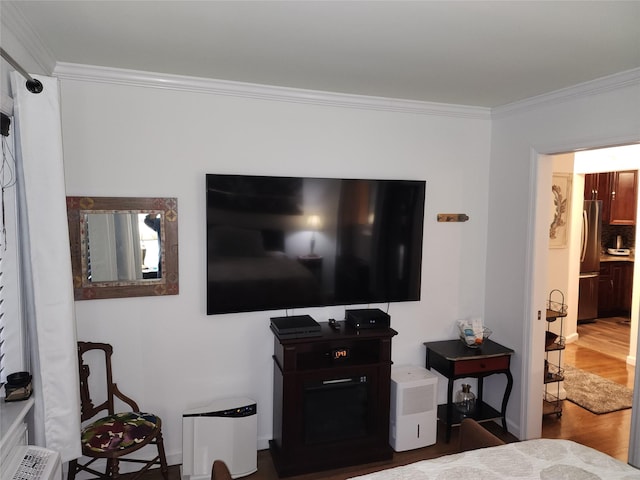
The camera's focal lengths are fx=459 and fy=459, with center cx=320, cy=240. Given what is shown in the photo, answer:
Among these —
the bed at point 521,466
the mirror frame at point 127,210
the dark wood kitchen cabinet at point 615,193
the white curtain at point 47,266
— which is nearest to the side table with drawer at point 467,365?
the bed at point 521,466

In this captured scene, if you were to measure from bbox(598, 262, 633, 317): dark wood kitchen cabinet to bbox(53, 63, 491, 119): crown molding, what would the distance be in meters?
4.59

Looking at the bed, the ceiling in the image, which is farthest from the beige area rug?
the ceiling

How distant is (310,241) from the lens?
3.32 metres

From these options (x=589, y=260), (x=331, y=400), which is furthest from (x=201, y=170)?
(x=589, y=260)

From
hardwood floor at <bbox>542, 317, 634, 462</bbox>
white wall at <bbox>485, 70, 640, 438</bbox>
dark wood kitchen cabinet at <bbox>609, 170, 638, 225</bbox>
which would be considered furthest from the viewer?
dark wood kitchen cabinet at <bbox>609, 170, 638, 225</bbox>

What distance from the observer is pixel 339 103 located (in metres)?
3.43

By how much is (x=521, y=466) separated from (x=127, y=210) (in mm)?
2624

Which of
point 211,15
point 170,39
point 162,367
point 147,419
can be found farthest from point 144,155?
point 147,419

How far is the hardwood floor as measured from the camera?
11.8 ft

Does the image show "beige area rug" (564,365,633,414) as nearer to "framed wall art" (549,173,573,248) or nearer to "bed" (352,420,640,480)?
"framed wall art" (549,173,573,248)

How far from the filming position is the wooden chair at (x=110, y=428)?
2.56 meters

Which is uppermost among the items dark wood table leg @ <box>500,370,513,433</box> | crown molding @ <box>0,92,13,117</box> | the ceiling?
the ceiling

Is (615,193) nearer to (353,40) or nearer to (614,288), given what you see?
(614,288)

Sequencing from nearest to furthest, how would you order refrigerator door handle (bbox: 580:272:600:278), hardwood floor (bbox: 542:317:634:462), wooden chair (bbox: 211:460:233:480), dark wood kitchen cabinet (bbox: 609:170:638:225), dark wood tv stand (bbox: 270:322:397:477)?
wooden chair (bbox: 211:460:233:480), dark wood tv stand (bbox: 270:322:397:477), hardwood floor (bbox: 542:317:634:462), refrigerator door handle (bbox: 580:272:600:278), dark wood kitchen cabinet (bbox: 609:170:638:225)
